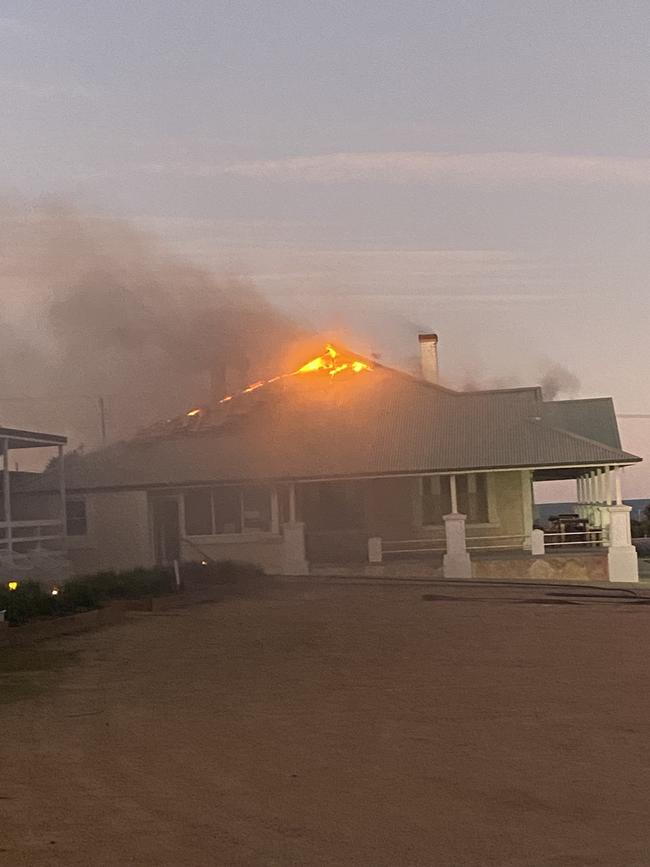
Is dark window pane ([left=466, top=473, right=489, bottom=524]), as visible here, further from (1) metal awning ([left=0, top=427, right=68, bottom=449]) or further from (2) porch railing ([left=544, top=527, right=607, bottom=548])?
(1) metal awning ([left=0, top=427, right=68, bottom=449])

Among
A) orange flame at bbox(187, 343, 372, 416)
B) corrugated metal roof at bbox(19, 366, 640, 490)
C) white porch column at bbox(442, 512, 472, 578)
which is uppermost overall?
orange flame at bbox(187, 343, 372, 416)

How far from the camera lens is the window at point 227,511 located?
3003 cm

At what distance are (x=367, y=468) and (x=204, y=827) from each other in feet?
74.7

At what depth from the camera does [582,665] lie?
12211 mm

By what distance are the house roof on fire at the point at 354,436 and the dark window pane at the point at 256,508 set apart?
84 cm

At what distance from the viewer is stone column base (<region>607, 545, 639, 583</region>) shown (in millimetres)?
27062

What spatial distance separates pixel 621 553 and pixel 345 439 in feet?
25.7

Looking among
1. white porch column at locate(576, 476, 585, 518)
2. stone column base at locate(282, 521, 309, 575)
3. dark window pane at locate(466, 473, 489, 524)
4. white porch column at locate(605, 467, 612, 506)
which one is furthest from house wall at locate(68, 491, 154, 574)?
white porch column at locate(576, 476, 585, 518)

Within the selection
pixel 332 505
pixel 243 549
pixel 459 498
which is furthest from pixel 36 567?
pixel 459 498

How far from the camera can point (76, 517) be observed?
30.4 m

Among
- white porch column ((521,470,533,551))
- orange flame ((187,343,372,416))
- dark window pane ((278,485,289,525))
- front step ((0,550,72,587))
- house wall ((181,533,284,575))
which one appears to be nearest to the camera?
front step ((0,550,72,587))

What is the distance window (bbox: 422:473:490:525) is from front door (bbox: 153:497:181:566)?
21.2 feet

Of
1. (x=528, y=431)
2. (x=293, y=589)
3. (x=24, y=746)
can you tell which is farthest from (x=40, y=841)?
(x=528, y=431)

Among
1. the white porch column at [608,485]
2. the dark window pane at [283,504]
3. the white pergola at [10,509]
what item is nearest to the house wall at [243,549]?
the dark window pane at [283,504]
